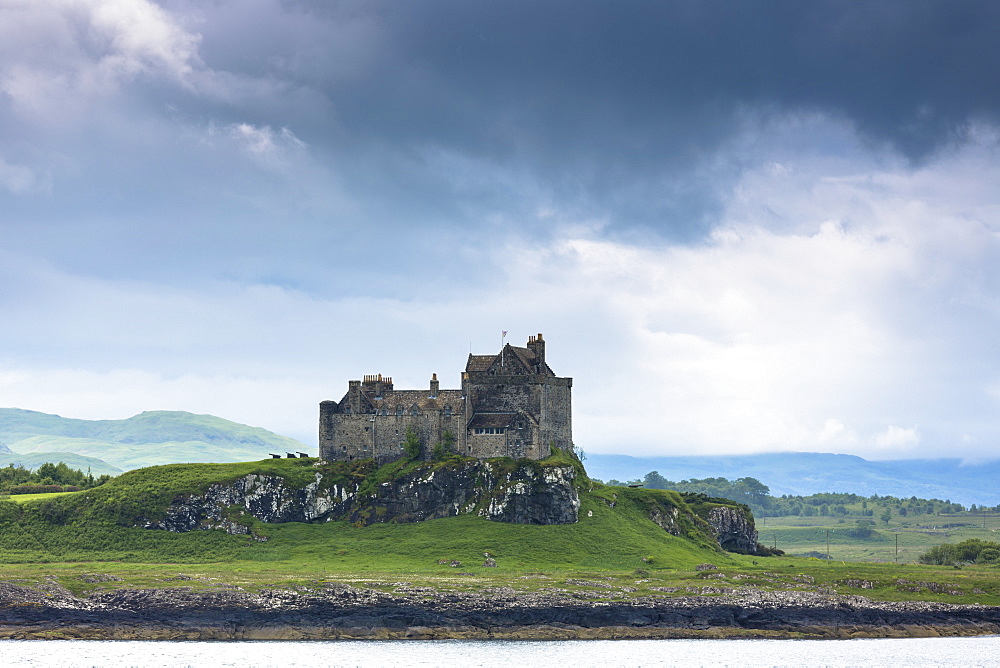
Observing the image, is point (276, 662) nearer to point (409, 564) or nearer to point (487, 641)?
point (487, 641)

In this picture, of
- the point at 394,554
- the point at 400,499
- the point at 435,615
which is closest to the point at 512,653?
the point at 435,615

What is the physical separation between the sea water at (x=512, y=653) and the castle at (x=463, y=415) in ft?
159

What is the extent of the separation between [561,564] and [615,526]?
17.7m

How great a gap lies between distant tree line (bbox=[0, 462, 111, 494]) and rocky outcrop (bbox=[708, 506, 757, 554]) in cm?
9749

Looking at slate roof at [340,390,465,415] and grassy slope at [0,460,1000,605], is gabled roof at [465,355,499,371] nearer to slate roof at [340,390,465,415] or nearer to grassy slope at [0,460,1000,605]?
slate roof at [340,390,465,415]

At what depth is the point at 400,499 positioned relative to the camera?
15588 centimetres

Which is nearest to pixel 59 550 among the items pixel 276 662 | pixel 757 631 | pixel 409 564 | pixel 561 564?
pixel 409 564

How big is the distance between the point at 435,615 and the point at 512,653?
38.7 feet

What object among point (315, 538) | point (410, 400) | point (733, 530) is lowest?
point (315, 538)

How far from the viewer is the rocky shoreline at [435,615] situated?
11519cm

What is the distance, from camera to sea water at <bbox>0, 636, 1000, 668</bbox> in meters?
102

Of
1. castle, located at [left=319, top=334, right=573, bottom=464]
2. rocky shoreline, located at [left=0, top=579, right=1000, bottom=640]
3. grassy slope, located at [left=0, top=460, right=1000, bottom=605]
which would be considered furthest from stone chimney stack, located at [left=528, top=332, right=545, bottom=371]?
rocky shoreline, located at [left=0, top=579, right=1000, bottom=640]

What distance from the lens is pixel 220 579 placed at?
4948 inches

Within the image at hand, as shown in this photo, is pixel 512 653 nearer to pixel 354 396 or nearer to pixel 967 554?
pixel 354 396
